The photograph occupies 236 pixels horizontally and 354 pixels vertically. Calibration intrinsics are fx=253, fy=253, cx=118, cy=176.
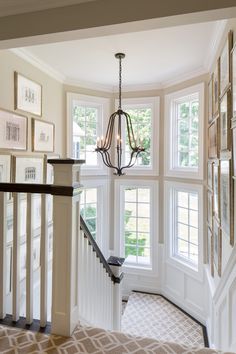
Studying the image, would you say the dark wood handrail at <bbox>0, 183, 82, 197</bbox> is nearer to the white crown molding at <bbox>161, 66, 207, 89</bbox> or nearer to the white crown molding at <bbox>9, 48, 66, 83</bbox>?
the white crown molding at <bbox>9, 48, 66, 83</bbox>

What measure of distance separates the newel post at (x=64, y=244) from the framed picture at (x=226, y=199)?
1.29 metres

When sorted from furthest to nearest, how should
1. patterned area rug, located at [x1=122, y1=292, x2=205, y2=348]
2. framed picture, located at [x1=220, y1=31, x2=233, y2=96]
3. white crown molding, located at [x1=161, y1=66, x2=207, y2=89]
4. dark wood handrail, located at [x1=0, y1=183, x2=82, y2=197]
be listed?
white crown molding, located at [x1=161, y1=66, x2=207, y2=89] → patterned area rug, located at [x1=122, y1=292, x2=205, y2=348] → framed picture, located at [x1=220, y1=31, x2=233, y2=96] → dark wood handrail, located at [x1=0, y1=183, x2=82, y2=197]

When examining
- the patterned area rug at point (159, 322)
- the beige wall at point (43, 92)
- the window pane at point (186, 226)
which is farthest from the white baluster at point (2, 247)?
the window pane at point (186, 226)

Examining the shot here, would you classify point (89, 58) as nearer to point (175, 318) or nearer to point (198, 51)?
point (198, 51)

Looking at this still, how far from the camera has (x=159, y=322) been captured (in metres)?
3.77

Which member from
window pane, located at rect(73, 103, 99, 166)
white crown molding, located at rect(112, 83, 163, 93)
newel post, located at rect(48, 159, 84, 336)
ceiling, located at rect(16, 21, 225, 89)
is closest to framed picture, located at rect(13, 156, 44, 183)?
window pane, located at rect(73, 103, 99, 166)

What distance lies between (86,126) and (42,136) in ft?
3.86

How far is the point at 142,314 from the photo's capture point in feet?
13.1

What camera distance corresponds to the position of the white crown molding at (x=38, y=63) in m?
3.08

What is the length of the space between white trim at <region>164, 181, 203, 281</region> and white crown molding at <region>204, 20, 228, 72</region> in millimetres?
1688

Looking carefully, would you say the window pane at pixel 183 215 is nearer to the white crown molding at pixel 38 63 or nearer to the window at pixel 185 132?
the window at pixel 185 132

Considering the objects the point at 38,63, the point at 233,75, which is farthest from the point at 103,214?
the point at 233,75

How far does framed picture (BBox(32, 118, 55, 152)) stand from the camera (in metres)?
3.44

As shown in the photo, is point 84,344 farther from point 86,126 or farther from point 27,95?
point 86,126
